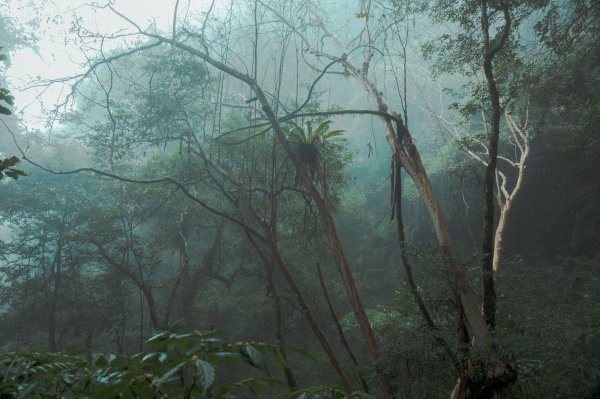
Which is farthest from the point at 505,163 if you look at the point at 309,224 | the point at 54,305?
Answer: the point at 54,305

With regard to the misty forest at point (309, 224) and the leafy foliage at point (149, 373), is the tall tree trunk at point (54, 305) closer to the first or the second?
the misty forest at point (309, 224)

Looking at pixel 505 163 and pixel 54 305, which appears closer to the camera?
pixel 54 305

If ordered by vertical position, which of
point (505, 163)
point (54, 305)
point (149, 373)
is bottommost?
point (149, 373)

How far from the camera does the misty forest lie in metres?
2.95

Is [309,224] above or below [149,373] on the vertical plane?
above

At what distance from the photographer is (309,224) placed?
8039 millimetres

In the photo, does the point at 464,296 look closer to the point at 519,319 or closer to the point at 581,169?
the point at 519,319

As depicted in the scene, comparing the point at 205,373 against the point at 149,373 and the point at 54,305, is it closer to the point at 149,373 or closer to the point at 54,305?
the point at 149,373

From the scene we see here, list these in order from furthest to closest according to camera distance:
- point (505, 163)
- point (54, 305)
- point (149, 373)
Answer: point (505, 163)
point (54, 305)
point (149, 373)

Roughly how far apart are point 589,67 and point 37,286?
43.8 feet

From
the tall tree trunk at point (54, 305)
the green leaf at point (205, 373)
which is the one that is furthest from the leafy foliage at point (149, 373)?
the tall tree trunk at point (54, 305)

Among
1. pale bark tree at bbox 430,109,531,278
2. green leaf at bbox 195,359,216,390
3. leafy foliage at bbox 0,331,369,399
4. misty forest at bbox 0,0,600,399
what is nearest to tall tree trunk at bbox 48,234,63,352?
misty forest at bbox 0,0,600,399

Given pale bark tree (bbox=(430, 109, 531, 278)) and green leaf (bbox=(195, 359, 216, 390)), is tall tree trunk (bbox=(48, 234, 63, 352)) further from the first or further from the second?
green leaf (bbox=(195, 359, 216, 390))

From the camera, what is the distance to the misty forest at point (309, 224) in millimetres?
2953
